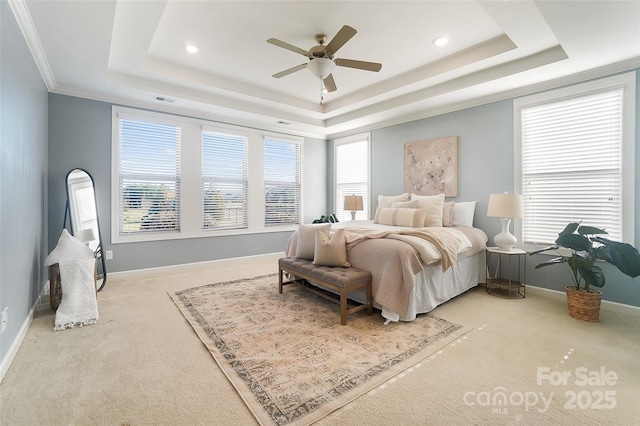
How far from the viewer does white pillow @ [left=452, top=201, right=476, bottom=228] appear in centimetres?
413

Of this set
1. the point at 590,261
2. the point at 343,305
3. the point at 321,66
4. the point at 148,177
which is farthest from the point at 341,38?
the point at 148,177

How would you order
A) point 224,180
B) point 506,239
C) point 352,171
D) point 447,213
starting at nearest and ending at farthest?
point 506,239 < point 447,213 < point 224,180 < point 352,171

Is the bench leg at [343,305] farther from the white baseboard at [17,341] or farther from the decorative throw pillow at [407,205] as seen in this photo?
the white baseboard at [17,341]

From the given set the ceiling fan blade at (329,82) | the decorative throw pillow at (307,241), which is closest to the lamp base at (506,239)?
the decorative throw pillow at (307,241)

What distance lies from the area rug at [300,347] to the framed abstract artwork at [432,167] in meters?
2.43

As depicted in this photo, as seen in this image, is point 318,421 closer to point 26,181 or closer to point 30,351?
point 30,351

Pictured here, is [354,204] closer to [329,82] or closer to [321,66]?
[329,82]

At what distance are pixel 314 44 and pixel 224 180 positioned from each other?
291cm

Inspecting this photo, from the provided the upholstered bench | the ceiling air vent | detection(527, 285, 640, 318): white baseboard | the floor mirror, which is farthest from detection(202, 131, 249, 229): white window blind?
detection(527, 285, 640, 318): white baseboard

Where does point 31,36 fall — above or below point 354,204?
above

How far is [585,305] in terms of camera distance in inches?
111

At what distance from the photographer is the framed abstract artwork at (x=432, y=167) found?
450cm

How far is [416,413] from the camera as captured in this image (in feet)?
5.28

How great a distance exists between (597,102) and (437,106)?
186 centimetres
